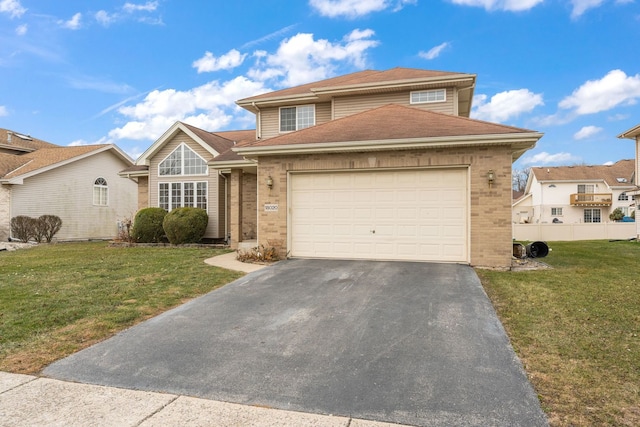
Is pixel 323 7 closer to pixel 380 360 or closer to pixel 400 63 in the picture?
pixel 400 63

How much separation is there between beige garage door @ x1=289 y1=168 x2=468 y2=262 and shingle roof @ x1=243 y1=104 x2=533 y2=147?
960 mm

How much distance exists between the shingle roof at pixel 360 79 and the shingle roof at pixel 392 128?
3045 mm

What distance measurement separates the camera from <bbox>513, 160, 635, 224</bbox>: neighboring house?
123 feet

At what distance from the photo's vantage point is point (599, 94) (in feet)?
102

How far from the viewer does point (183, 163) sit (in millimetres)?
16750

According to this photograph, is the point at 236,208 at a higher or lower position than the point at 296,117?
lower

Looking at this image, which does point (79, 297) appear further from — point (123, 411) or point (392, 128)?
point (392, 128)

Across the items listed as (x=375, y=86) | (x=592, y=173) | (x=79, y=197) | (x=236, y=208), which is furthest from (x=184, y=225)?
(x=592, y=173)

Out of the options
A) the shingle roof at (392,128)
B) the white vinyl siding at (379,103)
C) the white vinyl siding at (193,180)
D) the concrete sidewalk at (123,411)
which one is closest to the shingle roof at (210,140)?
the white vinyl siding at (193,180)

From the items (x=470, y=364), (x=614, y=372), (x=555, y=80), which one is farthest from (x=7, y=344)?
(x=555, y=80)

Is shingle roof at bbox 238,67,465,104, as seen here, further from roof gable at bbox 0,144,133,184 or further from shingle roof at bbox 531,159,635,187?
shingle roof at bbox 531,159,635,187

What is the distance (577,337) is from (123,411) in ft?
16.4

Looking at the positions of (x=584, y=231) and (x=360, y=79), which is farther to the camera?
(x=584, y=231)

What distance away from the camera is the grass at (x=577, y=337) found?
295 cm
